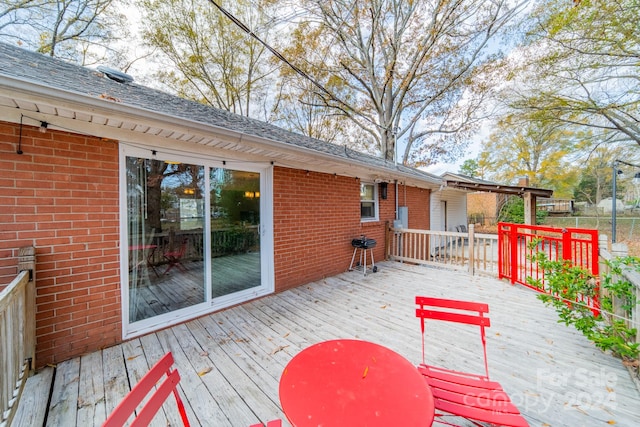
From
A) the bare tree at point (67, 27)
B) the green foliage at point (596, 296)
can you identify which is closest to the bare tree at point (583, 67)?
the green foliage at point (596, 296)

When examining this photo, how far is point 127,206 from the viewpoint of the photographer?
298 centimetres

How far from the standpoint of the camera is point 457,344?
→ 2.86 meters

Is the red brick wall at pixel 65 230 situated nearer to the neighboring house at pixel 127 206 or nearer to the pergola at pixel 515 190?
the neighboring house at pixel 127 206

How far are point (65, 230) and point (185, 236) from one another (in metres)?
1.21

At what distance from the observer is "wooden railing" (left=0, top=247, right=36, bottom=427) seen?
1711 mm

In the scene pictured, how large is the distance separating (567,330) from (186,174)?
562cm

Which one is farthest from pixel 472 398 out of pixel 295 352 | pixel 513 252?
pixel 513 252

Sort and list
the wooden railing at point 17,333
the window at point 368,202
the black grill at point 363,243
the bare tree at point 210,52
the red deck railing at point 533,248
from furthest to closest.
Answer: the bare tree at point 210,52 → the window at point 368,202 → the black grill at point 363,243 → the red deck railing at point 533,248 → the wooden railing at point 17,333

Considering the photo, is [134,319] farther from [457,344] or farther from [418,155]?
[418,155]

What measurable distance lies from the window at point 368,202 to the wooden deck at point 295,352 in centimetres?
316

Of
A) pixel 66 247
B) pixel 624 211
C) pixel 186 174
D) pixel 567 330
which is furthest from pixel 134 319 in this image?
pixel 624 211

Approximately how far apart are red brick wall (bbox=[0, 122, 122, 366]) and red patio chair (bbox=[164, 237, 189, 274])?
22.8 inches

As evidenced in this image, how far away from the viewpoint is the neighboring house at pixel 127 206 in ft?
7.67

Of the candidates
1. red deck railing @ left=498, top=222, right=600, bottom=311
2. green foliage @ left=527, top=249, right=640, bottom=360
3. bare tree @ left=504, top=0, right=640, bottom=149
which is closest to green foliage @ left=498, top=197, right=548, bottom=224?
bare tree @ left=504, top=0, right=640, bottom=149
